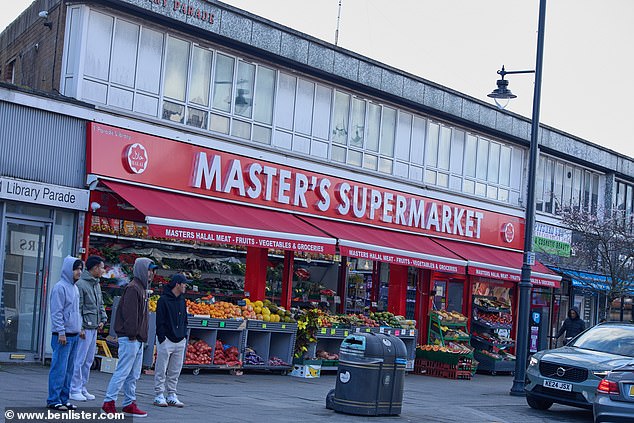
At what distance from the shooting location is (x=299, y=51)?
866 inches

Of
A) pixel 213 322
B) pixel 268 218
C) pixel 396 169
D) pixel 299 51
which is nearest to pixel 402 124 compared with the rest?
pixel 396 169

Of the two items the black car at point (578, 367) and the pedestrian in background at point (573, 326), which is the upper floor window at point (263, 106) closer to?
the pedestrian in background at point (573, 326)

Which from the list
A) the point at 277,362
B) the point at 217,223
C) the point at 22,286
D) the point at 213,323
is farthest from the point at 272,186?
the point at 22,286

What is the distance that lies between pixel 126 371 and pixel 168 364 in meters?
1.45

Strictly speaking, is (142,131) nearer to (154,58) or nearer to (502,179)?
(154,58)

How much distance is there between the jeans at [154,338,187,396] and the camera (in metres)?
12.2

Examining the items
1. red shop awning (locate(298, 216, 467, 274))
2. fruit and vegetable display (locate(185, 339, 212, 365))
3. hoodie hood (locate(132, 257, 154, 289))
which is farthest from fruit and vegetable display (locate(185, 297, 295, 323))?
hoodie hood (locate(132, 257, 154, 289))

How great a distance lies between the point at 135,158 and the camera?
59.8ft

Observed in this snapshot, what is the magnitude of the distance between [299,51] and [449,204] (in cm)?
748

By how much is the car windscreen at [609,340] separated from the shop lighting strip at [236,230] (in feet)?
19.1

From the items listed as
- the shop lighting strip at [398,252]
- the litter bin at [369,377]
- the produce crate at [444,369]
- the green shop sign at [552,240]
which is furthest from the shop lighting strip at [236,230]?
the green shop sign at [552,240]

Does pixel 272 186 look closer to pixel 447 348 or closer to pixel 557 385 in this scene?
pixel 447 348

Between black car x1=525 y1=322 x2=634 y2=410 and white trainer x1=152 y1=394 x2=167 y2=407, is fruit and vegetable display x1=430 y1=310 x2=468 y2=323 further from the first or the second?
white trainer x1=152 y1=394 x2=167 y2=407

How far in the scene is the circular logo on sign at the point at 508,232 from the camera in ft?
96.4
